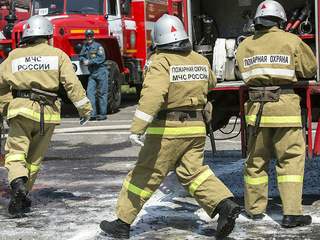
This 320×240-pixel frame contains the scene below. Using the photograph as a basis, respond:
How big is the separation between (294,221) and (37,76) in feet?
8.93

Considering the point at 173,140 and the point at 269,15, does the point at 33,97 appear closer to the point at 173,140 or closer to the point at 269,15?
the point at 173,140

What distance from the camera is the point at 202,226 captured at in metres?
5.38

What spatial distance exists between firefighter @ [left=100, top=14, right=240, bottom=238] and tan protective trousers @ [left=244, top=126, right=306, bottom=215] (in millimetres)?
616

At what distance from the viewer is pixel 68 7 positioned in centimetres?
1391

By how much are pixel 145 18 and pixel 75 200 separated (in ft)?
33.2

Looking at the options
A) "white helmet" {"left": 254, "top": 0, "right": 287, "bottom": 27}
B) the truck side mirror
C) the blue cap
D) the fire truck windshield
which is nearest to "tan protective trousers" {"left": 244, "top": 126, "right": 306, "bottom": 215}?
"white helmet" {"left": 254, "top": 0, "right": 287, "bottom": 27}

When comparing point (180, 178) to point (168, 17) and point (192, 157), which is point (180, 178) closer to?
point (192, 157)

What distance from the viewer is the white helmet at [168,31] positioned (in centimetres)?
509

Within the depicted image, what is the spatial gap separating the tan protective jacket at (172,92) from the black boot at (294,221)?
40.2 inches

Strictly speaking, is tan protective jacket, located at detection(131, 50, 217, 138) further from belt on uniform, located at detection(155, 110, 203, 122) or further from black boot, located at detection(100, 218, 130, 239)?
black boot, located at detection(100, 218, 130, 239)

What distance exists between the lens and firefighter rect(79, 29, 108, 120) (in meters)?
13.0

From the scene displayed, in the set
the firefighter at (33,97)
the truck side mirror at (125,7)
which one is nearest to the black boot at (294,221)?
the firefighter at (33,97)

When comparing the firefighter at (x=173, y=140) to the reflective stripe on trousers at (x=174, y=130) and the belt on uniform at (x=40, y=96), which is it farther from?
the belt on uniform at (x=40, y=96)

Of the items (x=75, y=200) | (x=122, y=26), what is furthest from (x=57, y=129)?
(x=75, y=200)
